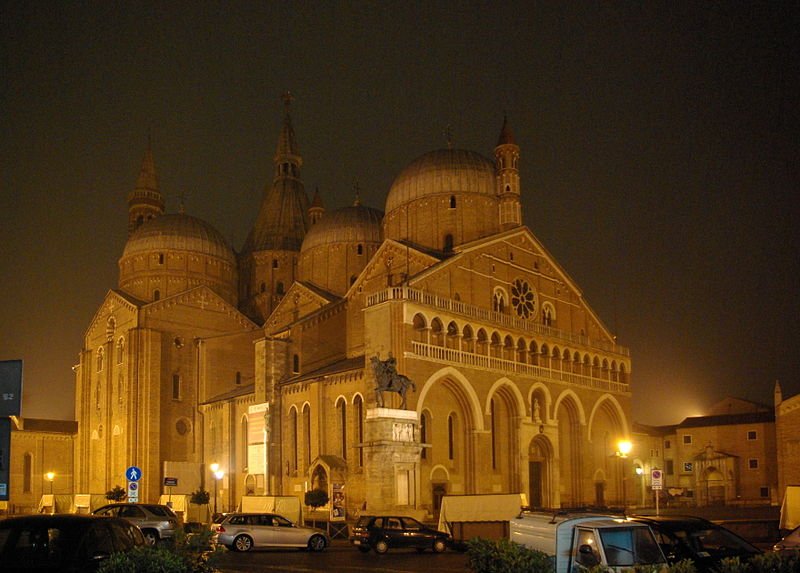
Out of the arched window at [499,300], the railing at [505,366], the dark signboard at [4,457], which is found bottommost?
the dark signboard at [4,457]

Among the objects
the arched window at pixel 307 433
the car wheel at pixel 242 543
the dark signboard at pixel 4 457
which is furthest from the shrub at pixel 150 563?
the arched window at pixel 307 433

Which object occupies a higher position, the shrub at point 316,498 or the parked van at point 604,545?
the parked van at point 604,545

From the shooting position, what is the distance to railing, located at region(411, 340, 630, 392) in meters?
40.0

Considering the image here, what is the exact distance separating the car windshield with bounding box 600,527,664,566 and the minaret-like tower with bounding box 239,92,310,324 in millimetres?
50522

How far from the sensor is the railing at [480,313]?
129 ft

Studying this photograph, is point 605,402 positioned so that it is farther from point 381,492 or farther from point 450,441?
point 381,492

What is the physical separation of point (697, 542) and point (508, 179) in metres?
36.6

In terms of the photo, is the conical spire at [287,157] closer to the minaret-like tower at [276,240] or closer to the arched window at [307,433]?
the minaret-like tower at [276,240]

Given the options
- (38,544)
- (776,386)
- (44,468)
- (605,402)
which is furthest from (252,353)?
(38,544)

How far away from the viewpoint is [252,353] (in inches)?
2282

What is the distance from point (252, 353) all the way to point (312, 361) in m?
9.99

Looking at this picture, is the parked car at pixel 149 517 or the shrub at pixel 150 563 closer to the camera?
the shrub at pixel 150 563

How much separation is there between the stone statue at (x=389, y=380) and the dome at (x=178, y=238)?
86.7 feet

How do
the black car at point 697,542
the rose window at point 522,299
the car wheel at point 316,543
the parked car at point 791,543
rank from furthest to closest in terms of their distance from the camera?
the rose window at point 522,299 < the car wheel at point 316,543 < the parked car at point 791,543 < the black car at point 697,542
